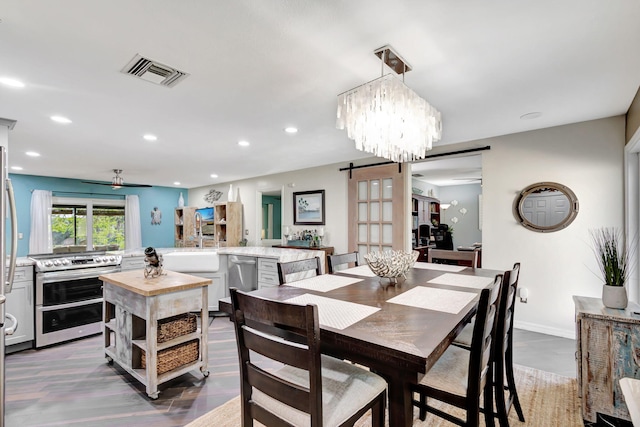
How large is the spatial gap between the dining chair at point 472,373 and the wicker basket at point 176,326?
5.96 ft

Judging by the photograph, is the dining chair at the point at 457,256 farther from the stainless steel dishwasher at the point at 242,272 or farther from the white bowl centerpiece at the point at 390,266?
the stainless steel dishwasher at the point at 242,272

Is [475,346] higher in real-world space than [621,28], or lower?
lower

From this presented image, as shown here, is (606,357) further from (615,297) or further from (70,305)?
(70,305)

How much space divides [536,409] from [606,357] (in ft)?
1.85

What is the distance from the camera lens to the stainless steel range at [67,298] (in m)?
3.12

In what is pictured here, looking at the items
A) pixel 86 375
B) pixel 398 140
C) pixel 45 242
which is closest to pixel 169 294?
pixel 86 375

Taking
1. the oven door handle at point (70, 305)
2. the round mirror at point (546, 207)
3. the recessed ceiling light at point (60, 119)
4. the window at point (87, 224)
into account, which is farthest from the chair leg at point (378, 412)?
the window at point (87, 224)

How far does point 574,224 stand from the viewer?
3.08 m

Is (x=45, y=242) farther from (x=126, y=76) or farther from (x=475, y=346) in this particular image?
(x=475, y=346)

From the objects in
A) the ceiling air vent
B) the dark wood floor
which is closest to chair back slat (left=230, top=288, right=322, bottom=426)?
the dark wood floor

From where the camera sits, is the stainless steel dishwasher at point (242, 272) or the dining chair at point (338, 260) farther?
the stainless steel dishwasher at point (242, 272)

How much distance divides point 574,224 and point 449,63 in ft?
8.07

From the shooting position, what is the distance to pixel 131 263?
390 centimetres

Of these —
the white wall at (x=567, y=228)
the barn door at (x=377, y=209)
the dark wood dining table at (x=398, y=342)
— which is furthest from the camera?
the barn door at (x=377, y=209)
